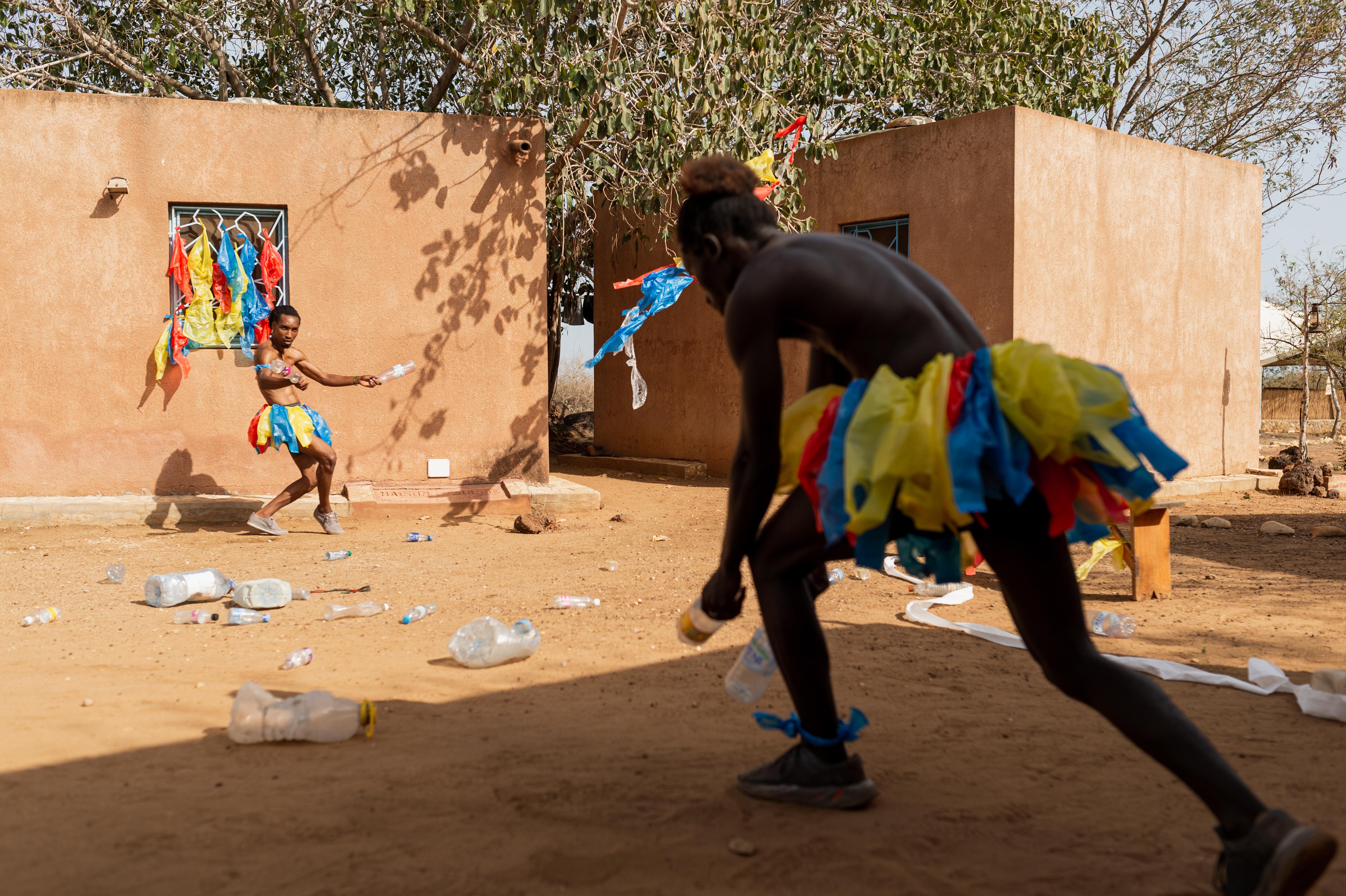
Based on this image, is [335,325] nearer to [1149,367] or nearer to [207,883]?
[207,883]

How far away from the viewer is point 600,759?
2.92m

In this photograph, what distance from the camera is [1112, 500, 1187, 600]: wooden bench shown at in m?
5.30

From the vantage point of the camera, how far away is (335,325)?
8711mm

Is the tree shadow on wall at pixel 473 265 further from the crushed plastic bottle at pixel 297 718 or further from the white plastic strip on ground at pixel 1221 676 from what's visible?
the crushed plastic bottle at pixel 297 718

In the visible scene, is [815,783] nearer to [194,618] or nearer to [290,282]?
[194,618]

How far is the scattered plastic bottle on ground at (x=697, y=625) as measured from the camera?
2549mm

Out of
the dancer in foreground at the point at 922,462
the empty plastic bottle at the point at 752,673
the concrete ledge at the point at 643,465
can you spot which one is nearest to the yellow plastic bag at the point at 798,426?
the dancer in foreground at the point at 922,462

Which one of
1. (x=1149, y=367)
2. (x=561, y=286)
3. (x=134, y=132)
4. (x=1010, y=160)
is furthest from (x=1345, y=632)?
(x=561, y=286)

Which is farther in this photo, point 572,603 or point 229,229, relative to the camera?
point 229,229

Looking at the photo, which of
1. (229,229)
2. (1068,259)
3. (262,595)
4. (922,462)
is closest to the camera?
(922,462)

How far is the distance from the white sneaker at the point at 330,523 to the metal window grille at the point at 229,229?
1849 millimetres

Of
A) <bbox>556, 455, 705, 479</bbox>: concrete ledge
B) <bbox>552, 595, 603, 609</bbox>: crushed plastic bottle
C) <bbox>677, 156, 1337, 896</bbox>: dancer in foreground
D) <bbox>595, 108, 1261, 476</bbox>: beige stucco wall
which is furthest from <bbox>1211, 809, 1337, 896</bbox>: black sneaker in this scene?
<bbox>556, 455, 705, 479</bbox>: concrete ledge

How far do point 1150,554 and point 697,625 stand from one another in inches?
144

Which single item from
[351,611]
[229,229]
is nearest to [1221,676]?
[351,611]
